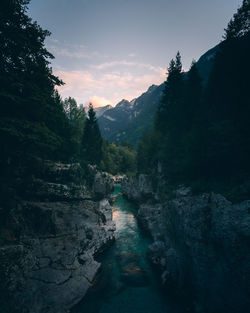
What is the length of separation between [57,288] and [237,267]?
13491 mm

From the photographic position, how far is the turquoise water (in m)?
12.5

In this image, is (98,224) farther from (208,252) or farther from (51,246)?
(208,252)

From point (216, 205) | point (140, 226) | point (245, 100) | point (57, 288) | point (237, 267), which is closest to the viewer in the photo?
point (237, 267)

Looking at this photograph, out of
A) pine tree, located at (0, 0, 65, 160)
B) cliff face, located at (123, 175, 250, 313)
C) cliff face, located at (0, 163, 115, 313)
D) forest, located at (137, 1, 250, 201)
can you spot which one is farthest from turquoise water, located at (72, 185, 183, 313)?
pine tree, located at (0, 0, 65, 160)

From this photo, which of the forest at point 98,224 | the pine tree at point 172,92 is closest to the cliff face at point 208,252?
the forest at point 98,224

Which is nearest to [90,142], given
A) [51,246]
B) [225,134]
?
[51,246]

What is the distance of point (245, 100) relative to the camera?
14430mm

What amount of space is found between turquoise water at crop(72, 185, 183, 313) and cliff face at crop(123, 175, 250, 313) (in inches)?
61.6

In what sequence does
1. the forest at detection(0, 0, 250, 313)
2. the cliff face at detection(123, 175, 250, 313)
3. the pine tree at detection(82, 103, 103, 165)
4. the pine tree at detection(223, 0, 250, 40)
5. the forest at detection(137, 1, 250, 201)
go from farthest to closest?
the pine tree at detection(82, 103, 103, 165), the pine tree at detection(223, 0, 250, 40), the forest at detection(137, 1, 250, 201), the forest at detection(0, 0, 250, 313), the cliff face at detection(123, 175, 250, 313)

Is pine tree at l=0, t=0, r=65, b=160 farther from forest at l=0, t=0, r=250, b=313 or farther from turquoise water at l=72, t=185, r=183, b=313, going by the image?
turquoise water at l=72, t=185, r=183, b=313

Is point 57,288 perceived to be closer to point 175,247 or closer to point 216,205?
point 175,247

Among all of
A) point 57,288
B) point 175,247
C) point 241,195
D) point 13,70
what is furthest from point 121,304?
point 13,70

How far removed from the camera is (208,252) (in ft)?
38.8

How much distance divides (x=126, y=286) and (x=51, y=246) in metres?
8.12
